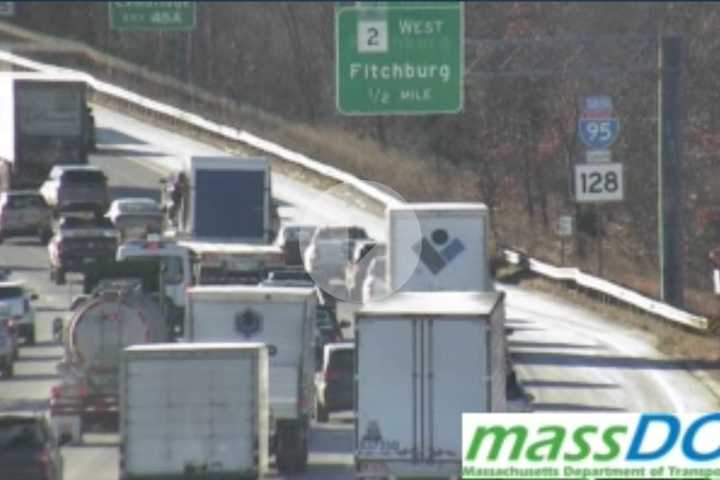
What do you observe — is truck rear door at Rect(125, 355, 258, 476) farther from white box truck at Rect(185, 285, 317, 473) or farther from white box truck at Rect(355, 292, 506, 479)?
white box truck at Rect(185, 285, 317, 473)

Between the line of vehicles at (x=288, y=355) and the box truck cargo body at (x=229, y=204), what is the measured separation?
3.24 metres

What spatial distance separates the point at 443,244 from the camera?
35.0 m

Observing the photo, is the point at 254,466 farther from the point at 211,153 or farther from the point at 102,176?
the point at 211,153

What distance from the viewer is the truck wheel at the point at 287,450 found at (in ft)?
92.0

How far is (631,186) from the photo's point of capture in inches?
2766

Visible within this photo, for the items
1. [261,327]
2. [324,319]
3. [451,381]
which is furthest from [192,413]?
[324,319]

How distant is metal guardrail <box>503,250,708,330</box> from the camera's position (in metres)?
43.8

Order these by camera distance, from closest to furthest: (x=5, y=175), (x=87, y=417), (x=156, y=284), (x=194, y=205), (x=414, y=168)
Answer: (x=87, y=417) → (x=156, y=284) → (x=194, y=205) → (x=5, y=175) → (x=414, y=168)

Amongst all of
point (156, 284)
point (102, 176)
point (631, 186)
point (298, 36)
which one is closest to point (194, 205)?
point (156, 284)

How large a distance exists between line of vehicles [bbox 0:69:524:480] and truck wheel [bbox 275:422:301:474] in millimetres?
19

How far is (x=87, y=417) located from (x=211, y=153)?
3992 cm

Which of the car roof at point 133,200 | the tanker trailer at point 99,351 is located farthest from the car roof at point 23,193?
the tanker trailer at point 99,351

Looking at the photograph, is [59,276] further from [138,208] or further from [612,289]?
[612,289]

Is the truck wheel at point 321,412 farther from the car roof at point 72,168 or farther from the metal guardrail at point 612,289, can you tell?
the car roof at point 72,168
